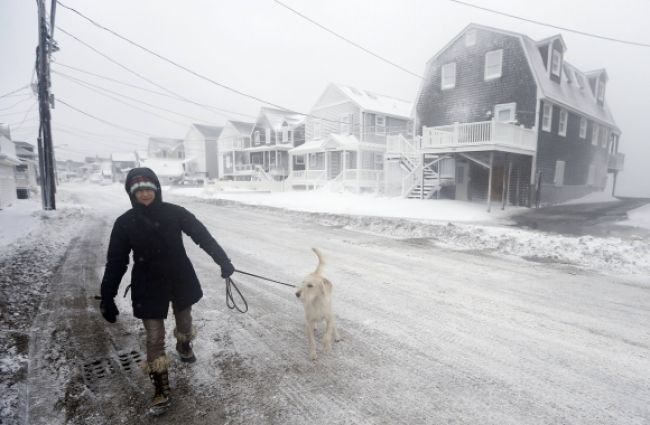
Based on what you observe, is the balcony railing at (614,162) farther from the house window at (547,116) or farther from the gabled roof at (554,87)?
the house window at (547,116)

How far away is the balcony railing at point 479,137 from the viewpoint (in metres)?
14.7

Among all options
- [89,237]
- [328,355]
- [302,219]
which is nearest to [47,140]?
[89,237]

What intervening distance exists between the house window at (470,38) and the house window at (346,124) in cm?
1112

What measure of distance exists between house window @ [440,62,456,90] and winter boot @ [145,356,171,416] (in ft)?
74.4

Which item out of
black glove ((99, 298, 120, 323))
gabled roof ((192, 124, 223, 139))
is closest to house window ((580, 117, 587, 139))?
black glove ((99, 298, 120, 323))

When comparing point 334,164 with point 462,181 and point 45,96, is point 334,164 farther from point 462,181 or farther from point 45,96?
point 45,96

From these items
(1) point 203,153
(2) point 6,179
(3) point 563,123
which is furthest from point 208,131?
Answer: (3) point 563,123

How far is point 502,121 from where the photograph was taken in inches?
732

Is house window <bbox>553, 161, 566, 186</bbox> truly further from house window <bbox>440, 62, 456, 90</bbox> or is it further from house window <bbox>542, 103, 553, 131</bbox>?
house window <bbox>440, 62, 456, 90</bbox>

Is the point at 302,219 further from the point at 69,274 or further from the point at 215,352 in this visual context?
the point at 215,352

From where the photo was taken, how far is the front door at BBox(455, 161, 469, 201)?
20062 millimetres

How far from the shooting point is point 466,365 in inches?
125

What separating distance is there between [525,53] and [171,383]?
21676mm

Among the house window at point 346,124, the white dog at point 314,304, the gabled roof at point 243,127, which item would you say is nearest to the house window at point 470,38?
the house window at point 346,124
